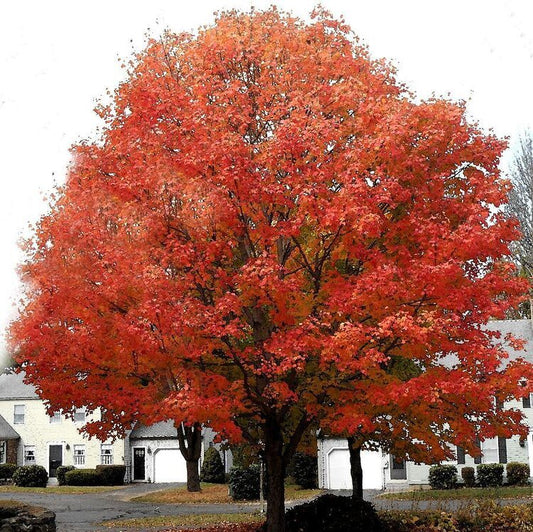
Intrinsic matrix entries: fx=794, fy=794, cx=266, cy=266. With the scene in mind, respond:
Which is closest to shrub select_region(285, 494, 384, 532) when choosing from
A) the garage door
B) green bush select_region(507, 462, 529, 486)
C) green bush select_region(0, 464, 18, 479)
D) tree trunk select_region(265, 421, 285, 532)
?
tree trunk select_region(265, 421, 285, 532)

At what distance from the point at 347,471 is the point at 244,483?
8.96 meters

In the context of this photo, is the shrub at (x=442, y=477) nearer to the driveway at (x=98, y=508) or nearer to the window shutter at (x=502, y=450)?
the window shutter at (x=502, y=450)

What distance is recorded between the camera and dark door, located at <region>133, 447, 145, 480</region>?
58844 mm

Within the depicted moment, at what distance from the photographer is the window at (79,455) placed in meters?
60.7

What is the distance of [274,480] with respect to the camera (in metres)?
18.4

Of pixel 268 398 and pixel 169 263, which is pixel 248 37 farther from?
pixel 268 398

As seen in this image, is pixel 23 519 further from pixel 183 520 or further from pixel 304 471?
pixel 304 471

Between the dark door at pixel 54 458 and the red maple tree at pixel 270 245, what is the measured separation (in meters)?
46.6

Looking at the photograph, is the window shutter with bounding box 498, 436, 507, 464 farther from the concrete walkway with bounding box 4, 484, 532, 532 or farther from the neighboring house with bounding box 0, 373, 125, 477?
the neighboring house with bounding box 0, 373, 125, 477

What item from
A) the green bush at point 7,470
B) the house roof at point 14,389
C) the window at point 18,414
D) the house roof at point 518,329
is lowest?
the green bush at point 7,470

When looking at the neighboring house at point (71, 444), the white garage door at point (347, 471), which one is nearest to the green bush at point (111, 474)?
the neighboring house at point (71, 444)

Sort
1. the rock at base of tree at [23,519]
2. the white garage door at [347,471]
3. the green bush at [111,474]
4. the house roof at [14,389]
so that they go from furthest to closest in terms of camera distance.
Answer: the house roof at [14,389] → the green bush at [111,474] → the white garage door at [347,471] → the rock at base of tree at [23,519]

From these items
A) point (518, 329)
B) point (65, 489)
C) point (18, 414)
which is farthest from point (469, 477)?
point (18, 414)

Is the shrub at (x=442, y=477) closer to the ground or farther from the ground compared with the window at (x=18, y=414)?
closer to the ground
